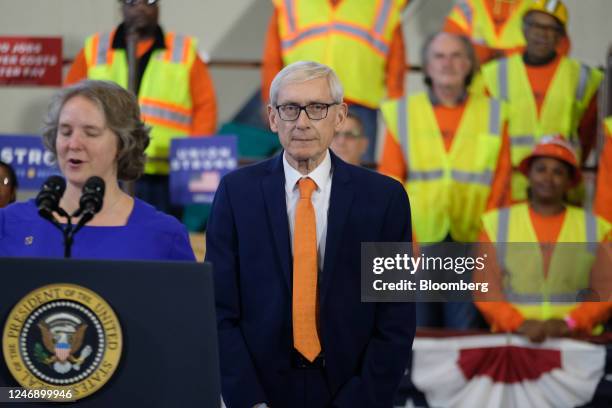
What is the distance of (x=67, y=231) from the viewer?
7.73ft

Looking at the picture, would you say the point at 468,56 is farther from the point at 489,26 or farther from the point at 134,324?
the point at 134,324

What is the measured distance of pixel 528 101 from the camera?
5.84m

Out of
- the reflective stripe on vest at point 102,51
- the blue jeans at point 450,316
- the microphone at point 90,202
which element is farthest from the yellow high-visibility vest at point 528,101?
the microphone at point 90,202

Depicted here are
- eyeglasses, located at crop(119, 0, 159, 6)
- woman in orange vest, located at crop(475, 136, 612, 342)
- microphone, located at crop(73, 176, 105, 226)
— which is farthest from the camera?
eyeglasses, located at crop(119, 0, 159, 6)

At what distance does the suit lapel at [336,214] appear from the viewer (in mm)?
2758

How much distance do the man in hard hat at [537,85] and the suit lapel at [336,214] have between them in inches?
→ 121

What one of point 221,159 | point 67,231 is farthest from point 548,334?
point 67,231

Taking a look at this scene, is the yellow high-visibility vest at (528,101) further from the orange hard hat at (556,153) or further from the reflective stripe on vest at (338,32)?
the reflective stripe on vest at (338,32)

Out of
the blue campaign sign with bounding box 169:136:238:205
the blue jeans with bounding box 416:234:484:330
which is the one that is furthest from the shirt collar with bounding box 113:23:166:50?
the blue jeans with bounding box 416:234:484:330

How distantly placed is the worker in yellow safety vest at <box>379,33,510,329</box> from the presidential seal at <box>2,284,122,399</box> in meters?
3.39

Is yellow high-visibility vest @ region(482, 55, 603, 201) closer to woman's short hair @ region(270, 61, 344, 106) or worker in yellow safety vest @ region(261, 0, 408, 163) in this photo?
worker in yellow safety vest @ region(261, 0, 408, 163)

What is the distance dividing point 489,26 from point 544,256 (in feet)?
5.48

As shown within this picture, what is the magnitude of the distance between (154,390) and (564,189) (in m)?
3.48

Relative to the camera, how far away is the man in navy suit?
2746 millimetres
